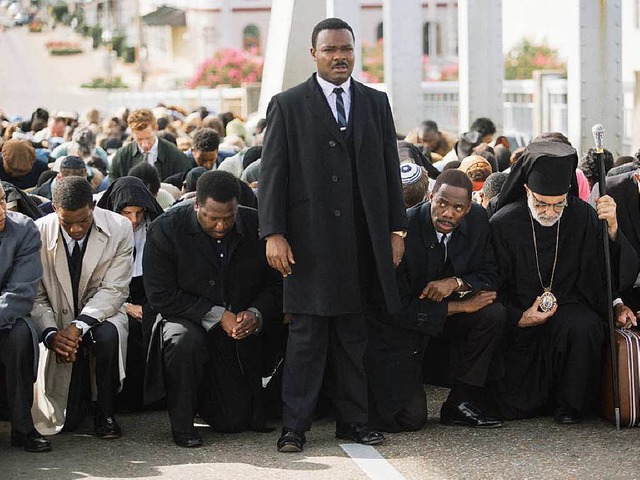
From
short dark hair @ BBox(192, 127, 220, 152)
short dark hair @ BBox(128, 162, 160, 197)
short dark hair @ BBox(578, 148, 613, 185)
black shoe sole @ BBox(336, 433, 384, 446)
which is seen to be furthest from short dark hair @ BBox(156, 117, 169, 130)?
black shoe sole @ BBox(336, 433, 384, 446)

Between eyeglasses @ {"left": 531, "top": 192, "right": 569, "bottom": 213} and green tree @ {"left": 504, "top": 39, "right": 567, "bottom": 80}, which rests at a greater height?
green tree @ {"left": 504, "top": 39, "right": 567, "bottom": 80}

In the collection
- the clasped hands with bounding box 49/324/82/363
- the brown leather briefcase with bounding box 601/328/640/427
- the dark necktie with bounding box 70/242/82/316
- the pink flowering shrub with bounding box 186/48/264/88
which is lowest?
the brown leather briefcase with bounding box 601/328/640/427

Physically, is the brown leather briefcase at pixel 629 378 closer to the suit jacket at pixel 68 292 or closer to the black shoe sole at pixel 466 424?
the black shoe sole at pixel 466 424

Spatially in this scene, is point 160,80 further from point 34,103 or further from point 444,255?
point 444,255

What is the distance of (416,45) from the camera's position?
1967cm

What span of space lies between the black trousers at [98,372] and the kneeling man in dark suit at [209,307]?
24cm

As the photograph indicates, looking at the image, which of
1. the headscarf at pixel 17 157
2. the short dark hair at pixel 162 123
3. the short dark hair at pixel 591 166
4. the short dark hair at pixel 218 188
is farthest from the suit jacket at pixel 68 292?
the short dark hair at pixel 162 123

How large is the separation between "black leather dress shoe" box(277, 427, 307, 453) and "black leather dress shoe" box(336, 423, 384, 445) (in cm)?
29

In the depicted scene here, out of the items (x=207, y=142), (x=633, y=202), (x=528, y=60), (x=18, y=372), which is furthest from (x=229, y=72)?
(x=18, y=372)

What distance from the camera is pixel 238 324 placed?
27.4 feet

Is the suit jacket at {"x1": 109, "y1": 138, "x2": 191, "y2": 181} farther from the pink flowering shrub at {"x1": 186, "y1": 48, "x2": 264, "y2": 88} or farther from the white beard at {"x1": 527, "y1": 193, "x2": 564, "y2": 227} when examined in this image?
the pink flowering shrub at {"x1": 186, "y1": 48, "x2": 264, "y2": 88}

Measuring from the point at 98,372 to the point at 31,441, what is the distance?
60cm

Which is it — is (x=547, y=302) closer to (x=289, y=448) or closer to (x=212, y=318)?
(x=289, y=448)

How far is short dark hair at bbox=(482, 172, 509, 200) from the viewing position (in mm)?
10008
